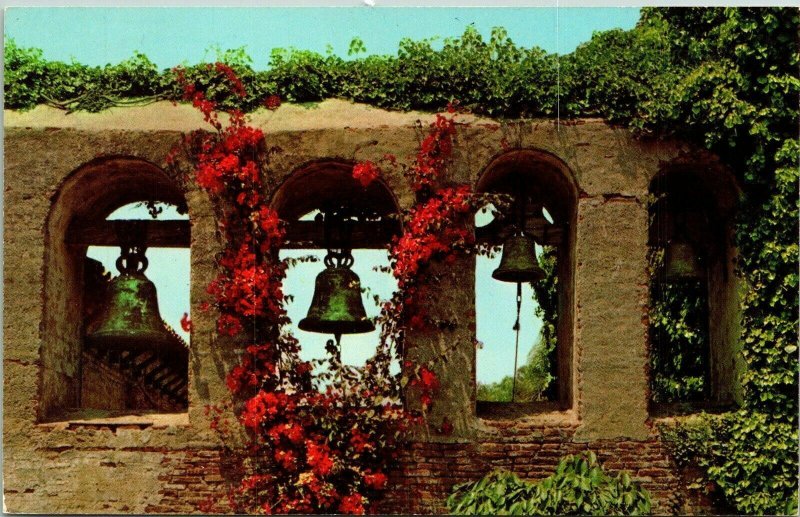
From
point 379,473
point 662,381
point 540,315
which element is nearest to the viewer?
point 379,473

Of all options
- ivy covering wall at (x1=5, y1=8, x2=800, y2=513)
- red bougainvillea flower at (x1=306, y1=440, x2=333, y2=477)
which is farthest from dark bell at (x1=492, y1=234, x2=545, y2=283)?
→ red bougainvillea flower at (x1=306, y1=440, x2=333, y2=477)

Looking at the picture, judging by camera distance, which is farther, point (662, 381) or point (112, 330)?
point (662, 381)

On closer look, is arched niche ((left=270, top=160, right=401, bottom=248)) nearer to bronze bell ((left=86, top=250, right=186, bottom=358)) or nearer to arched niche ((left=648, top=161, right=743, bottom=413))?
bronze bell ((left=86, top=250, right=186, bottom=358))

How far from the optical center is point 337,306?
9.77m

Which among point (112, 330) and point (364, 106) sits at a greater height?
point (364, 106)

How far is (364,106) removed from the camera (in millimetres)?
9617

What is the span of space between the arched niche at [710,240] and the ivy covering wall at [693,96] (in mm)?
235

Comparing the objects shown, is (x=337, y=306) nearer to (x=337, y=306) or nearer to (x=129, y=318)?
(x=337, y=306)

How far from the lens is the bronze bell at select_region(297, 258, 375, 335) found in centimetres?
974

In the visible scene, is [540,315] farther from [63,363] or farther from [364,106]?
[63,363]

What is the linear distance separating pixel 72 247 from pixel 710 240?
5.24 metres

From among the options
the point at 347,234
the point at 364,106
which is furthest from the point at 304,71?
the point at 347,234

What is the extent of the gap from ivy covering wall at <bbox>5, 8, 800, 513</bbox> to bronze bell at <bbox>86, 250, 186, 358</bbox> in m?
1.38

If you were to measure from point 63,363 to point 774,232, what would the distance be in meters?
5.68
